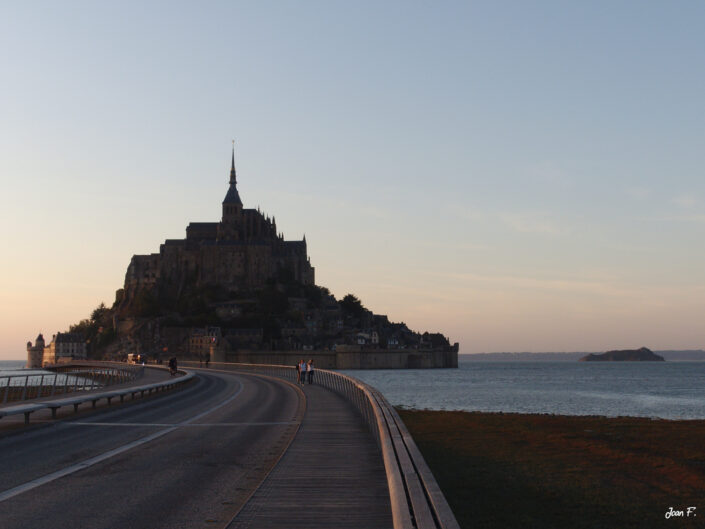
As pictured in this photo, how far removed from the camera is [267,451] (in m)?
16.2

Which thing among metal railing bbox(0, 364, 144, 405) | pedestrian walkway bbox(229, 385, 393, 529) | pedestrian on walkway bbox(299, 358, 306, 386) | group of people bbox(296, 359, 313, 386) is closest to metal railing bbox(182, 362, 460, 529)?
pedestrian walkway bbox(229, 385, 393, 529)

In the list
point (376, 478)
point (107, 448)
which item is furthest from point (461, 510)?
point (107, 448)

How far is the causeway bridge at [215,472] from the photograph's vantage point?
31.1 feet

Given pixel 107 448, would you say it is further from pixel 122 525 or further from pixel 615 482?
pixel 615 482

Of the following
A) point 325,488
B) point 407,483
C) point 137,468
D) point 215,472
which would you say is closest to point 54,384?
point 137,468

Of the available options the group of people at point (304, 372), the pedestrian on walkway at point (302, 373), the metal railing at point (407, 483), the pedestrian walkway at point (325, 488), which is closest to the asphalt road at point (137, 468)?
the pedestrian walkway at point (325, 488)

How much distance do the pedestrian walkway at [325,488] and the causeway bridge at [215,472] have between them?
18 millimetres

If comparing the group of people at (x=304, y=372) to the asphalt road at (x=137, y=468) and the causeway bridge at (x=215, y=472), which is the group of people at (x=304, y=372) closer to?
the asphalt road at (x=137, y=468)

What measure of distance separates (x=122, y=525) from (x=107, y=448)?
764cm

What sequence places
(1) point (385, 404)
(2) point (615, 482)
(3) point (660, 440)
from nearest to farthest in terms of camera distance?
(2) point (615, 482)
(1) point (385, 404)
(3) point (660, 440)

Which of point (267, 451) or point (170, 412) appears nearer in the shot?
point (267, 451)

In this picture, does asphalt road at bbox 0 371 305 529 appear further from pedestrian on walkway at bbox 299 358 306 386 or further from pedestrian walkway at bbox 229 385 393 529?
pedestrian on walkway at bbox 299 358 306 386

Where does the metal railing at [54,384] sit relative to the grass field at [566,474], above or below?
above

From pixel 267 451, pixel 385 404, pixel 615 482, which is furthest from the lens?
pixel 385 404
